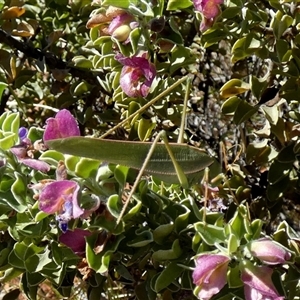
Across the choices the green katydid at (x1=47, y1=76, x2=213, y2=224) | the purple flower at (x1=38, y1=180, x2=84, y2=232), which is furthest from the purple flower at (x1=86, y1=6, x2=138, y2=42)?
the purple flower at (x1=38, y1=180, x2=84, y2=232)

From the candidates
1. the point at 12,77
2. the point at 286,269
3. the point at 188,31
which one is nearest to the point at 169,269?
the point at 286,269

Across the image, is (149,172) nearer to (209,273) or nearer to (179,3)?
(209,273)

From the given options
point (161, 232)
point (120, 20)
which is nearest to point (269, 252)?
point (161, 232)

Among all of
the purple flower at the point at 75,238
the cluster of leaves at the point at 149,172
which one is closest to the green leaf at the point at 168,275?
the cluster of leaves at the point at 149,172

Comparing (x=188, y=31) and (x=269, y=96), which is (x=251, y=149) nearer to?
(x=269, y=96)

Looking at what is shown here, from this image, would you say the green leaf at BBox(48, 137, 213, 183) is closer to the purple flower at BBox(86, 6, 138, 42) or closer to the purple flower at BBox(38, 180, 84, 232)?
the purple flower at BBox(38, 180, 84, 232)

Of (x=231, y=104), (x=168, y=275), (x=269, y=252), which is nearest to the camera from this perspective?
(x=269, y=252)

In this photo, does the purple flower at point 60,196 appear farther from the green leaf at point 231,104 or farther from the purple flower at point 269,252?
the green leaf at point 231,104
